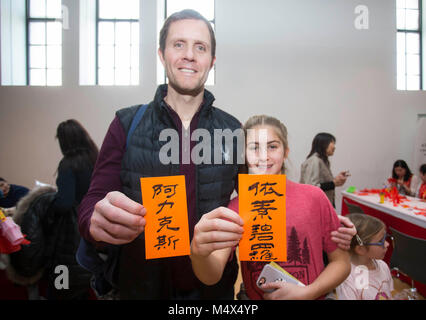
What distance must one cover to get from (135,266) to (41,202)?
0.52m

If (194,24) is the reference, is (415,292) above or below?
below

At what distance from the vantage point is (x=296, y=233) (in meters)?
0.64

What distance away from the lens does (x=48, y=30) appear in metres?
0.77

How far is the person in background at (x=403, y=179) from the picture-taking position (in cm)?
76

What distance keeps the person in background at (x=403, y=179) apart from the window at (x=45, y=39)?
1.31 metres

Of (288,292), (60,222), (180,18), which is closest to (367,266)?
(288,292)

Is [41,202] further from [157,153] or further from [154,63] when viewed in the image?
[154,63]

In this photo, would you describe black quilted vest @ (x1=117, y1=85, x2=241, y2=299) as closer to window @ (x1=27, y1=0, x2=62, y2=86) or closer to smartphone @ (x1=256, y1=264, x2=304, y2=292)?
smartphone @ (x1=256, y1=264, x2=304, y2=292)

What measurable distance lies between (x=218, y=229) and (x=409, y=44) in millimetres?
980

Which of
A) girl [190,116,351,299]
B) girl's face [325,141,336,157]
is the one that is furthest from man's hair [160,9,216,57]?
girl's face [325,141,336,157]

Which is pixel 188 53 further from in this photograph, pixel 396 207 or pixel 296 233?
pixel 396 207

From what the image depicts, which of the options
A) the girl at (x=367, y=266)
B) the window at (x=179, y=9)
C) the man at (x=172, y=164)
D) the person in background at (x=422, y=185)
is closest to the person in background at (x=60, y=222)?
the man at (x=172, y=164)
